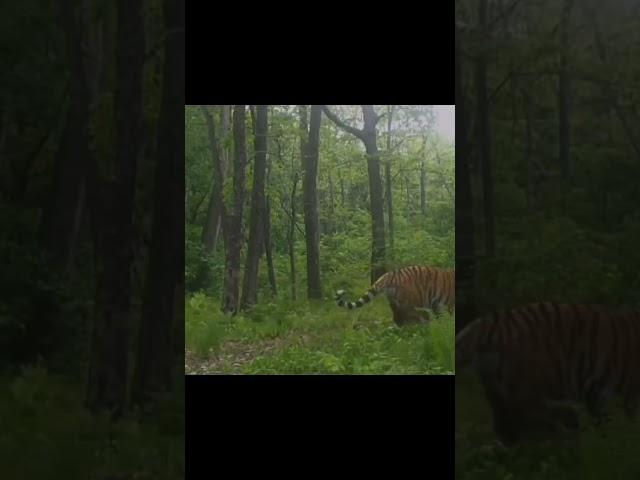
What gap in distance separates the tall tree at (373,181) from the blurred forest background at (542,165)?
5074 millimetres

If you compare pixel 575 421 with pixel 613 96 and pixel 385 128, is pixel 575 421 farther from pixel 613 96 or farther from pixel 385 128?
pixel 385 128

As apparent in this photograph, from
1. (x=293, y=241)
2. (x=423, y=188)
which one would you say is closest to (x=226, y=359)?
(x=293, y=241)

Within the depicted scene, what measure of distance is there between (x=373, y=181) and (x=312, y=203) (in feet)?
2.62

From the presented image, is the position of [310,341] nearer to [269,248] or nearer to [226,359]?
[226,359]

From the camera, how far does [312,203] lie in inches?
355
